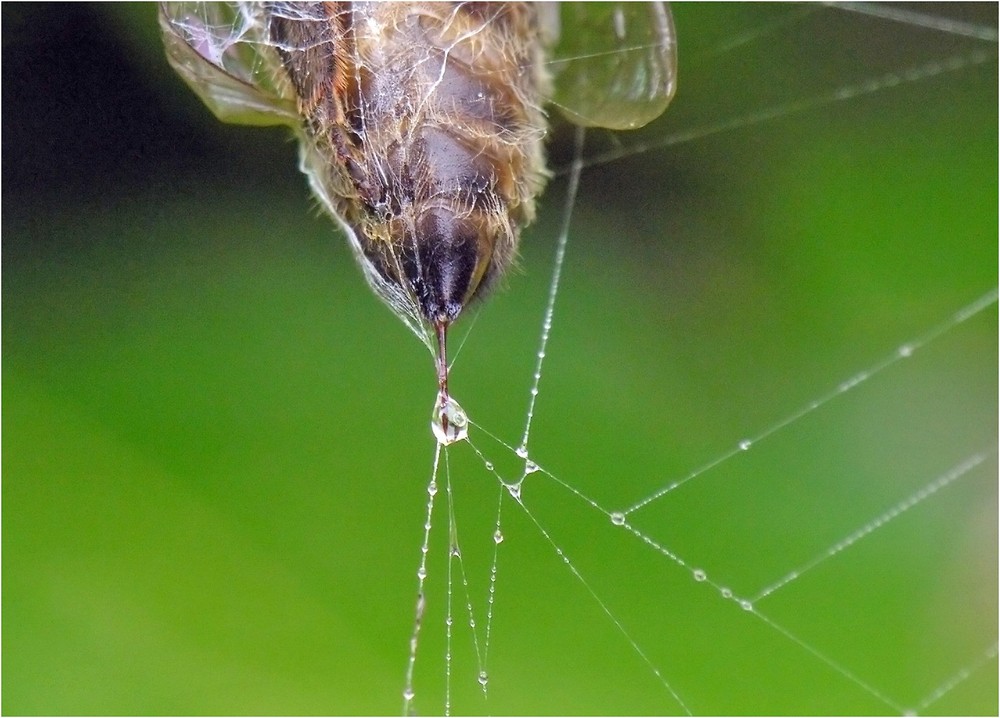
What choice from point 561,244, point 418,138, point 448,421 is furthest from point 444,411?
point 561,244

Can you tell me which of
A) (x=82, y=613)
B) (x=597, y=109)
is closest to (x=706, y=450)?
(x=597, y=109)

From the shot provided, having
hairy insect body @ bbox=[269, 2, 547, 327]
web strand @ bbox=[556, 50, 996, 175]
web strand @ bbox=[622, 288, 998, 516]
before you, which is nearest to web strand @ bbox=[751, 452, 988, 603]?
web strand @ bbox=[622, 288, 998, 516]

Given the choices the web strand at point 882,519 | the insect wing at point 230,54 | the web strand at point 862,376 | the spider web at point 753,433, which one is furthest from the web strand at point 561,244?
the insect wing at point 230,54

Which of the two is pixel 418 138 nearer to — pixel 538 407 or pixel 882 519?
pixel 538 407

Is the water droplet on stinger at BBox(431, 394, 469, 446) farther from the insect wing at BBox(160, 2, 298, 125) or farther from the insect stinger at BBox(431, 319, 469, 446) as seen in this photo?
the insect wing at BBox(160, 2, 298, 125)

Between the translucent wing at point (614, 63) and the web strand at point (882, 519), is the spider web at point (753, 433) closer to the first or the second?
the web strand at point (882, 519)
